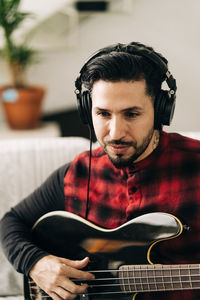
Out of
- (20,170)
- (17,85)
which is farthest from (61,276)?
(17,85)

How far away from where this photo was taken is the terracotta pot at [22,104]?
232cm

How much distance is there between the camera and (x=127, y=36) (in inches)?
112

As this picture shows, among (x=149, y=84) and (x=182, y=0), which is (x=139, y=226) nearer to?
(x=149, y=84)

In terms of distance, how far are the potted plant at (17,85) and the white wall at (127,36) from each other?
35 cm

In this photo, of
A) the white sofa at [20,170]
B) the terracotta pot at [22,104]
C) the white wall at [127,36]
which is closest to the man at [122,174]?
the white sofa at [20,170]

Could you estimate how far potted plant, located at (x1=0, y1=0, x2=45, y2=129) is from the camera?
222 centimetres

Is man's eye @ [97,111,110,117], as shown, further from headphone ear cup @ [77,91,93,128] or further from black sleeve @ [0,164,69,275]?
black sleeve @ [0,164,69,275]

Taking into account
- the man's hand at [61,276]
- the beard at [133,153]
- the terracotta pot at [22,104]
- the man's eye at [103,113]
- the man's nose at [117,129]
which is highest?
the man's eye at [103,113]

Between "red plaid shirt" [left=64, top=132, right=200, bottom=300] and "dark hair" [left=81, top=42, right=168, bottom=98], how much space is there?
21cm

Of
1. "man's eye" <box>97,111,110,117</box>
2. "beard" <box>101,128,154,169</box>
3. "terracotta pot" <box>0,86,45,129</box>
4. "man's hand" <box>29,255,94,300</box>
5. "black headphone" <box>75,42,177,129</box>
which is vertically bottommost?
"man's hand" <box>29,255,94,300</box>

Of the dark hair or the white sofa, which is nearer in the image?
the dark hair

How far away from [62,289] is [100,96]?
1.81ft

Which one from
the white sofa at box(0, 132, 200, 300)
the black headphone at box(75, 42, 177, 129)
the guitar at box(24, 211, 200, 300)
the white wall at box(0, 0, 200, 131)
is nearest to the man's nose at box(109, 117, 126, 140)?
the black headphone at box(75, 42, 177, 129)

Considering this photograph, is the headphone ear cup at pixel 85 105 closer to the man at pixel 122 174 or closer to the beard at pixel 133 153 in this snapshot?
the man at pixel 122 174
